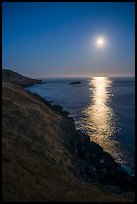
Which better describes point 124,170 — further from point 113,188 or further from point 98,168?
point 113,188

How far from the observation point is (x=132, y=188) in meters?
24.3

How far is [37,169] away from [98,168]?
31.3ft

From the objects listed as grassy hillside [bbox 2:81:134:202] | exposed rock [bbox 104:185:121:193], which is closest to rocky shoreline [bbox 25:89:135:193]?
exposed rock [bbox 104:185:121:193]

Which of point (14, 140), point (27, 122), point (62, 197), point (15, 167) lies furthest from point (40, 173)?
point (27, 122)

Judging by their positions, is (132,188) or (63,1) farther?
(132,188)

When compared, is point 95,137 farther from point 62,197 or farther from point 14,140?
point 62,197

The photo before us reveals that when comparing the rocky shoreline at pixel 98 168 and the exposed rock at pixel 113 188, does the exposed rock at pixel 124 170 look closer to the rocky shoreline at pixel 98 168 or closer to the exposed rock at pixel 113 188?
the rocky shoreline at pixel 98 168

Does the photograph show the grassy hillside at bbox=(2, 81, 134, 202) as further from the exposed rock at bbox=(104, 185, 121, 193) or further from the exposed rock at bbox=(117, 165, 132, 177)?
the exposed rock at bbox=(117, 165, 132, 177)

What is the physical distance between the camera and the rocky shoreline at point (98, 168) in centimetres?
2436

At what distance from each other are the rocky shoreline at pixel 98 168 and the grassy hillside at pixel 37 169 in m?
1.31

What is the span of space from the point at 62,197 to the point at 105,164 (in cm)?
1287

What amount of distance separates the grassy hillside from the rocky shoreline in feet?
4.31

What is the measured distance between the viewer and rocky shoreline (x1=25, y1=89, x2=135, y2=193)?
24.4m

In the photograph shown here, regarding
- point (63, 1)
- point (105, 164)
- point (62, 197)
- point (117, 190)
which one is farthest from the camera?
point (105, 164)
